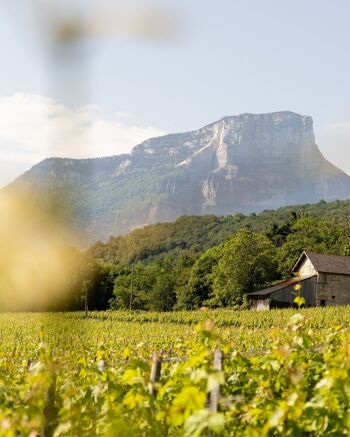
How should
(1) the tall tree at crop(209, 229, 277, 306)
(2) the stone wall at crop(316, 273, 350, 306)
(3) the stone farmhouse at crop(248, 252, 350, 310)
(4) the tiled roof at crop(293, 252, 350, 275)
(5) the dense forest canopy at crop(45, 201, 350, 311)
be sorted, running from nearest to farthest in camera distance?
(3) the stone farmhouse at crop(248, 252, 350, 310), (2) the stone wall at crop(316, 273, 350, 306), (4) the tiled roof at crop(293, 252, 350, 275), (1) the tall tree at crop(209, 229, 277, 306), (5) the dense forest canopy at crop(45, 201, 350, 311)

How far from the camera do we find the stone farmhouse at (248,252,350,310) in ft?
190

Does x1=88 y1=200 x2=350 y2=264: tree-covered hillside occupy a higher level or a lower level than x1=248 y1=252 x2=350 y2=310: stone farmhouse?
higher

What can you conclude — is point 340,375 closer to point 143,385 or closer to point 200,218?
point 143,385

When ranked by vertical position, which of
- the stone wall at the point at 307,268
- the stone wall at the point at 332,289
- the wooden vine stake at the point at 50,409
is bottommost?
the wooden vine stake at the point at 50,409

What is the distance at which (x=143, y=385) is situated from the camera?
330 cm

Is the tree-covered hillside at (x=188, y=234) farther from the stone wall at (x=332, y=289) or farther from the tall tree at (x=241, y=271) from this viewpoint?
the stone wall at (x=332, y=289)

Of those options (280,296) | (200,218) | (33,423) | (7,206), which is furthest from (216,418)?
(200,218)

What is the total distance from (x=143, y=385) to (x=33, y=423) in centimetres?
79

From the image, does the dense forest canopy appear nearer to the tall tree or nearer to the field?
the tall tree

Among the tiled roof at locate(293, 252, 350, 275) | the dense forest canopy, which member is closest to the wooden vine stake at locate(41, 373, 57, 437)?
the dense forest canopy

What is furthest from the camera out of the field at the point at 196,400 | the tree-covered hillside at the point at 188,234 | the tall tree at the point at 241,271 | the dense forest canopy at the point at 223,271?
the tree-covered hillside at the point at 188,234

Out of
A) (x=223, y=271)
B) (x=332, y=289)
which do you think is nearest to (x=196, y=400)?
(x=332, y=289)

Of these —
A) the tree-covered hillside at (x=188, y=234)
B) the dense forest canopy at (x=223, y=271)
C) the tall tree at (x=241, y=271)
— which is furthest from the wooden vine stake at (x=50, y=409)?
the tree-covered hillside at (x=188, y=234)

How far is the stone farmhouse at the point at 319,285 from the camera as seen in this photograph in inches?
2279
